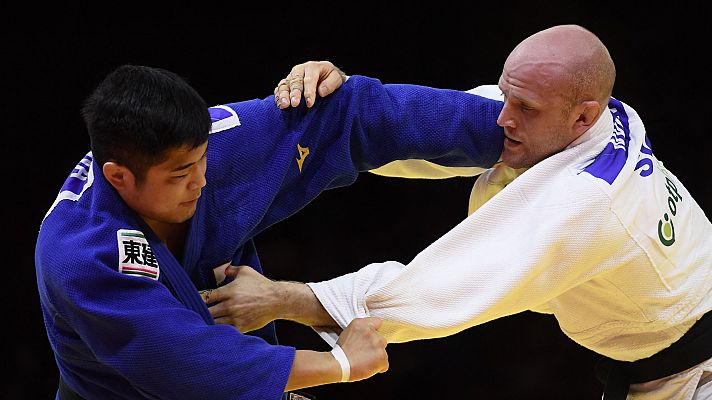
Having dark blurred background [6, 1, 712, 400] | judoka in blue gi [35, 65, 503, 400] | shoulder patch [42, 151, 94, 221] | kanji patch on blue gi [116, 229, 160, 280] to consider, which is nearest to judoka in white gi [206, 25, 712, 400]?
judoka in blue gi [35, 65, 503, 400]

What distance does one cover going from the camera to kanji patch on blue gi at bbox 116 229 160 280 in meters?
2.14

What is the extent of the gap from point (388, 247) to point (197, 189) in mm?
2434

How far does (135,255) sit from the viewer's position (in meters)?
2.16

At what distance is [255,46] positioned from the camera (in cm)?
430

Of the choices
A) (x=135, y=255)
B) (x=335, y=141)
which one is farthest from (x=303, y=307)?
(x=135, y=255)

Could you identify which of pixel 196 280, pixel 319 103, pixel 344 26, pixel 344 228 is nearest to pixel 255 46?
pixel 344 26

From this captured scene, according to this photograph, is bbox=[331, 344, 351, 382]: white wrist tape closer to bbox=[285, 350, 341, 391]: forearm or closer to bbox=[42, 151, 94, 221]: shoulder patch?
bbox=[285, 350, 341, 391]: forearm

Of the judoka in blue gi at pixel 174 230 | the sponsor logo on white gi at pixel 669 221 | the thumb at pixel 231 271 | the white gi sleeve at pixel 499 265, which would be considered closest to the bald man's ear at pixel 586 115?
the white gi sleeve at pixel 499 265

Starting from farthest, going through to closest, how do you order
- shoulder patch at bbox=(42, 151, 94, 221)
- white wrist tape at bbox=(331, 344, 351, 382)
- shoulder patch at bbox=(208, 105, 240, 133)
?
shoulder patch at bbox=(208, 105, 240, 133) → white wrist tape at bbox=(331, 344, 351, 382) → shoulder patch at bbox=(42, 151, 94, 221)

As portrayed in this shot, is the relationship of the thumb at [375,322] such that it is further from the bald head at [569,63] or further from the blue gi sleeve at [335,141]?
the bald head at [569,63]

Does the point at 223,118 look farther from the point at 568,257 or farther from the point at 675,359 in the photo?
the point at 675,359

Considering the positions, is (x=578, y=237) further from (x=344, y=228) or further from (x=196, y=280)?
(x=344, y=228)

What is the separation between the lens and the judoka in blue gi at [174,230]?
2.09 m

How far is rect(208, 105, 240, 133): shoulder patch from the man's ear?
33 centimetres
